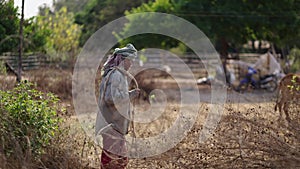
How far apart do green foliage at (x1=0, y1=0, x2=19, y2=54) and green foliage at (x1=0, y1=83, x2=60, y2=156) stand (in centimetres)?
566

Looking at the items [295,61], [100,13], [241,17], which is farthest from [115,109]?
[100,13]

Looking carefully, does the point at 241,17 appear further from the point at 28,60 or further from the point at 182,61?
the point at 182,61

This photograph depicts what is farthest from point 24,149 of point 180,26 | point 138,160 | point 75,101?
point 180,26

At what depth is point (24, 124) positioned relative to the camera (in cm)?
589

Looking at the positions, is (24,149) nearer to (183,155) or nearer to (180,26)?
(183,155)

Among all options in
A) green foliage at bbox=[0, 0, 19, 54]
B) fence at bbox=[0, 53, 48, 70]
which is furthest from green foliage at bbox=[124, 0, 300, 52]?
green foliage at bbox=[0, 0, 19, 54]

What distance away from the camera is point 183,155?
19.1 ft

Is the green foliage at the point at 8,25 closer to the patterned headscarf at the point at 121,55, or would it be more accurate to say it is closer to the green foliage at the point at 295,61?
the patterned headscarf at the point at 121,55

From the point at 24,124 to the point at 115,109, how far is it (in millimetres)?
1064

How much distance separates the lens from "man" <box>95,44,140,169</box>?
574 cm

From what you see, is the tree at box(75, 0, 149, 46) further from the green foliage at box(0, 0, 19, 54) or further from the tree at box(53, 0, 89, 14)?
the green foliage at box(0, 0, 19, 54)

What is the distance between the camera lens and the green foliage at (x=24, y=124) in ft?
18.8

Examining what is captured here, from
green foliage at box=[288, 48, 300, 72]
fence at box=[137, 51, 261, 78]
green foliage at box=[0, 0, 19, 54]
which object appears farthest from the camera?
fence at box=[137, 51, 261, 78]

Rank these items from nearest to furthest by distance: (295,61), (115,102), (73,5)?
(115,102) → (295,61) → (73,5)
